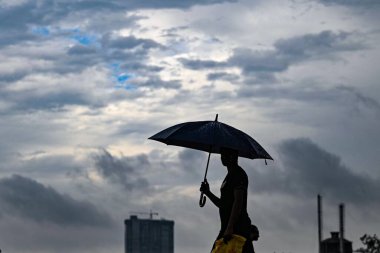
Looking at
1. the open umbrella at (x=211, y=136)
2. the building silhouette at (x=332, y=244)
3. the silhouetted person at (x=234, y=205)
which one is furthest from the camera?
the building silhouette at (x=332, y=244)

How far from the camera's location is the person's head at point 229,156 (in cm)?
1327

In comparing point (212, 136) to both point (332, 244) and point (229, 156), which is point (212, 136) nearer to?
point (229, 156)

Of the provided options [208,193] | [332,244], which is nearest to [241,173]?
[208,193]

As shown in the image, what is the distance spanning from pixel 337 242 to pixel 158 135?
9675 cm

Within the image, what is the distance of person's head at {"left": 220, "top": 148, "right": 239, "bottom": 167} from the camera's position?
13.3 metres

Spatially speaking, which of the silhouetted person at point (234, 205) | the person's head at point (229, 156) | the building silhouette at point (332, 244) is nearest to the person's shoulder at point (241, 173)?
the silhouetted person at point (234, 205)

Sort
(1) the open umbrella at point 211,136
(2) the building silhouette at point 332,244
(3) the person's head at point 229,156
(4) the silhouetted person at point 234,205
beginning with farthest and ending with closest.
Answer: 1. (2) the building silhouette at point 332,244
2. (1) the open umbrella at point 211,136
3. (3) the person's head at point 229,156
4. (4) the silhouetted person at point 234,205

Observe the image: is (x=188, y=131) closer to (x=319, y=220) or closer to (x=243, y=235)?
(x=243, y=235)

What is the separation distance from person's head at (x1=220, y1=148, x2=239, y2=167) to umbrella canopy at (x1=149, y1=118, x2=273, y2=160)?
25 centimetres

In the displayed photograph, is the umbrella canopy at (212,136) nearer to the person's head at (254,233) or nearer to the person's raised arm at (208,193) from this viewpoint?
the person's raised arm at (208,193)

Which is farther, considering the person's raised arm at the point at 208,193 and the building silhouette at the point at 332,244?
the building silhouette at the point at 332,244

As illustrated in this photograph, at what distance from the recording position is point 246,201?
1305 cm

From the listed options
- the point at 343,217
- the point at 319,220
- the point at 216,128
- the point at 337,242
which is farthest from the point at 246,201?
the point at 337,242

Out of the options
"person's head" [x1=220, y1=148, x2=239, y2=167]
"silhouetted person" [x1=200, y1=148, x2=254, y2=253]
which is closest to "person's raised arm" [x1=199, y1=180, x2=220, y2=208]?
"silhouetted person" [x1=200, y1=148, x2=254, y2=253]
